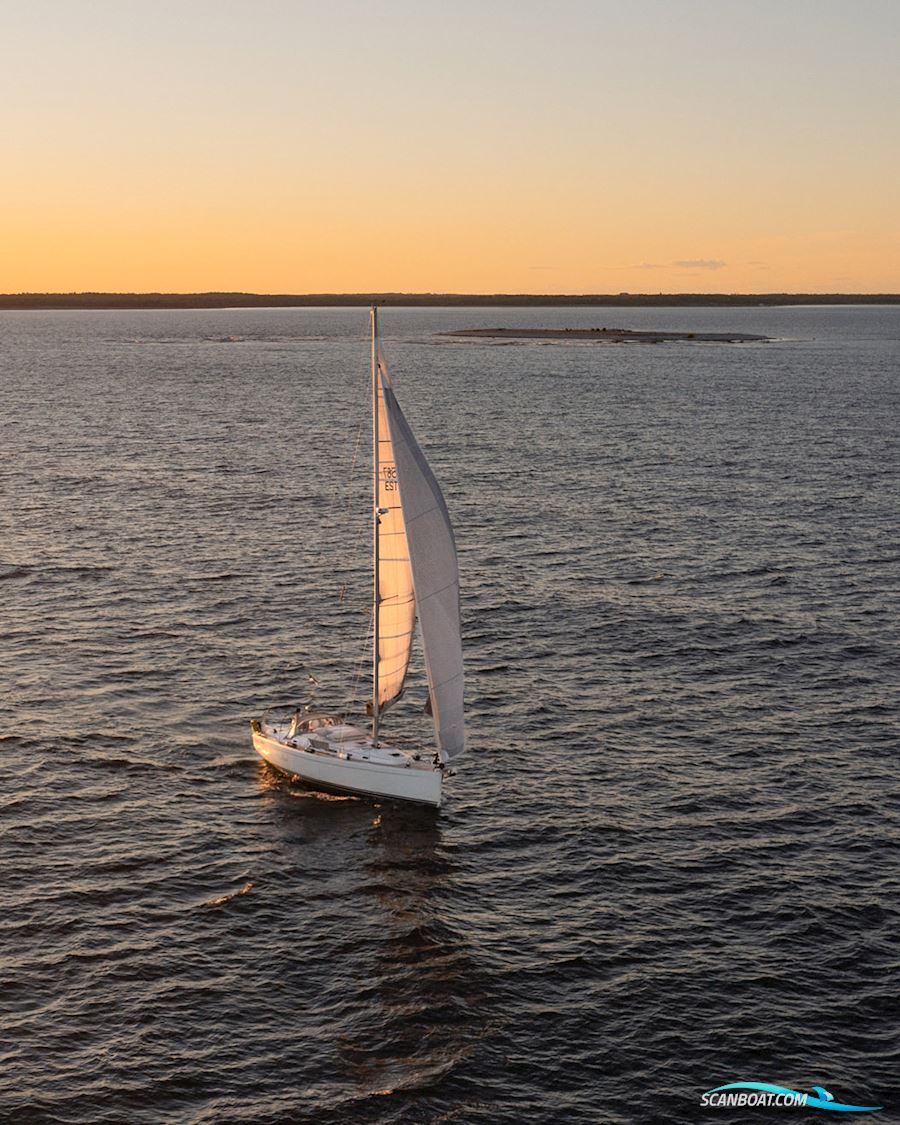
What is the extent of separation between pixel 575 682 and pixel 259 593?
A: 21.8 m

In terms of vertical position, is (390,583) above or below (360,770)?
above

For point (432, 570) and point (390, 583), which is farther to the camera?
point (390, 583)

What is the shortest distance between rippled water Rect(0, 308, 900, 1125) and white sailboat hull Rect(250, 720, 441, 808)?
3.18ft

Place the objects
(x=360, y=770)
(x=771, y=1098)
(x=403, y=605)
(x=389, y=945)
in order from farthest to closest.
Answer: (x=403, y=605) < (x=360, y=770) < (x=389, y=945) < (x=771, y=1098)

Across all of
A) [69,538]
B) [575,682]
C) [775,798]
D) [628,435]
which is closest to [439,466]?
[628,435]

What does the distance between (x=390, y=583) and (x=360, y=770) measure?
7.23 meters

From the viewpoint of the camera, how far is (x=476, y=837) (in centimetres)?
4438

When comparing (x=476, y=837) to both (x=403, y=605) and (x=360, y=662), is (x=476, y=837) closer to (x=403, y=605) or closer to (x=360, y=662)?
(x=403, y=605)

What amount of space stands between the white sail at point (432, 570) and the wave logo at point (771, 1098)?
1828 centimetres

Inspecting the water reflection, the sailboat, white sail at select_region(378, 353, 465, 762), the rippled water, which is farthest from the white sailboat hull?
white sail at select_region(378, 353, 465, 762)

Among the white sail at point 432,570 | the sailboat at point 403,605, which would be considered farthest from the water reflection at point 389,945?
the white sail at point 432,570

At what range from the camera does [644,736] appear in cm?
5197

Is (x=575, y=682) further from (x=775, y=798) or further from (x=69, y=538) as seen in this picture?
(x=69, y=538)

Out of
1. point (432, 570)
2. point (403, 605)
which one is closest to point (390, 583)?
point (403, 605)
